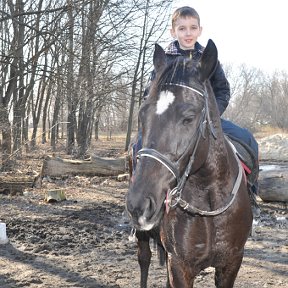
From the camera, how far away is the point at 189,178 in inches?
101

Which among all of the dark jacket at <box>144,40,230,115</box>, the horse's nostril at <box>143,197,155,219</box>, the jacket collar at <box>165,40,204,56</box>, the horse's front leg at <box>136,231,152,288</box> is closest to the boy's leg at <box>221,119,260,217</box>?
the dark jacket at <box>144,40,230,115</box>

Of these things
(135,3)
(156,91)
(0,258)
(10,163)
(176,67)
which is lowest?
(0,258)

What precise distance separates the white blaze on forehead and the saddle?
1236mm

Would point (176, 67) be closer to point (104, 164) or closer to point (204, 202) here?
point (204, 202)

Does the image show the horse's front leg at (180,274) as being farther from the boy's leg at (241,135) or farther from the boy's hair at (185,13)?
the boy's hair at (185,13)

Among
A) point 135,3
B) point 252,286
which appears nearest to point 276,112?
point 135,3

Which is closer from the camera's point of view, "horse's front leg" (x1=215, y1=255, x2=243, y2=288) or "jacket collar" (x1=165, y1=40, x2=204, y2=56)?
"horse's front leg" (x1=215, y1=255, x2=243, y2=288)

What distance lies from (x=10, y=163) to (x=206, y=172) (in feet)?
34.4

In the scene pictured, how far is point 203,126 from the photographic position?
7.18 feet

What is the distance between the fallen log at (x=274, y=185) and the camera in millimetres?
9148

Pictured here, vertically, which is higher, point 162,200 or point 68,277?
point 162,200

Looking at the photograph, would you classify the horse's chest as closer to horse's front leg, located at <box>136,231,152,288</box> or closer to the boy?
the boy

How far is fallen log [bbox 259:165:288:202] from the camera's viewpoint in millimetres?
9148

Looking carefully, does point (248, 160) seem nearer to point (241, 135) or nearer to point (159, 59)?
point (241, 135)
